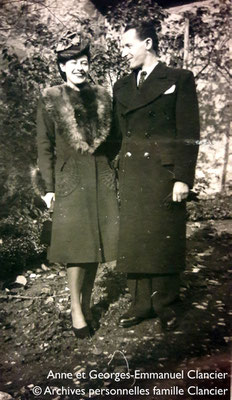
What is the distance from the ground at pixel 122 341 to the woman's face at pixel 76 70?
4.44 feet

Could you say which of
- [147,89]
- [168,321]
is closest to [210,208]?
[168,321]

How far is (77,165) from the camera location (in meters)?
2.68

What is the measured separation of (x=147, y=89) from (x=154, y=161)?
0.49m

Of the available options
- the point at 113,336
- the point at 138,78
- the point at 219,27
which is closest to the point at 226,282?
the point at 113,336

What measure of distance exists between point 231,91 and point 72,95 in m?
1.10

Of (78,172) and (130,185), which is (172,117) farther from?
(78,172)

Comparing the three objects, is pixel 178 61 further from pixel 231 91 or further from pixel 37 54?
pixel 37 54

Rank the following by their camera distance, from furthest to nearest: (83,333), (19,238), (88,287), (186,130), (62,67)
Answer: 1. (19,238)
2. (88,287)
3. (83,333)
4. (62,67)
5. (186,130)

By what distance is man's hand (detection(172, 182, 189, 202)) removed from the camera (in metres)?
2.59

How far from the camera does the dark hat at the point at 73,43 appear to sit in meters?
2.63

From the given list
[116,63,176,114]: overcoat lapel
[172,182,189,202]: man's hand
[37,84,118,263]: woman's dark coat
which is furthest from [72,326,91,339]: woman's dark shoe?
[116,63,176,114]: overcoat lapel

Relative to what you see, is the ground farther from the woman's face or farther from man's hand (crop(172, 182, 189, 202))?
the woman's face

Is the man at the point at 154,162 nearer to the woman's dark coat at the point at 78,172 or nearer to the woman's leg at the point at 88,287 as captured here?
the woman's dark coat at the point at 78,172

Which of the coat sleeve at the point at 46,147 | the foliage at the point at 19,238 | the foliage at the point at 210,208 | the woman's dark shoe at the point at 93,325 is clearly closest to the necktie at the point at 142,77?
the coat sleeve at the point at 46,147
